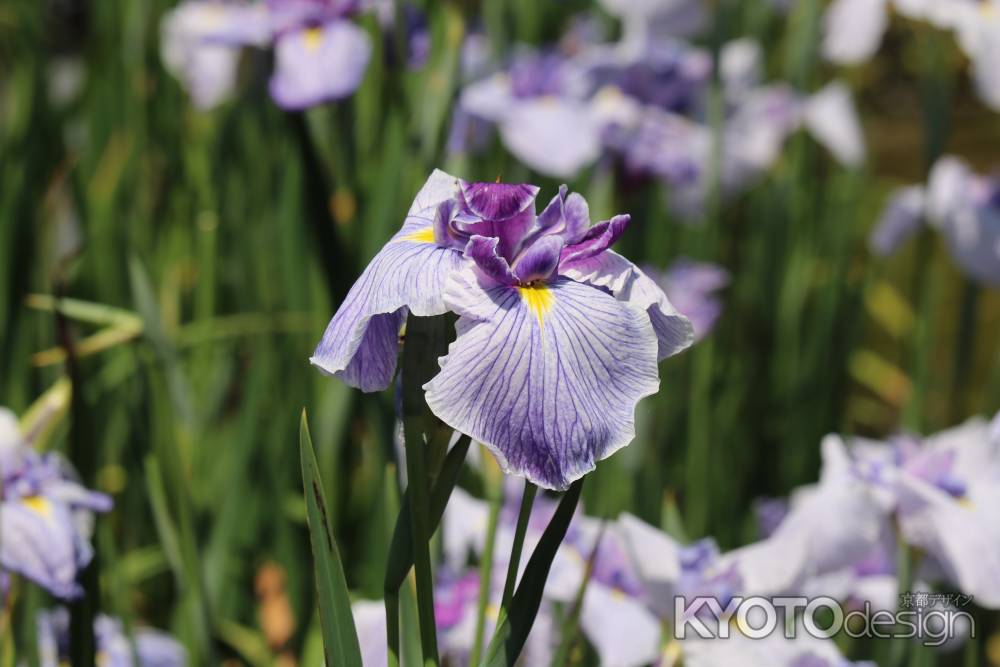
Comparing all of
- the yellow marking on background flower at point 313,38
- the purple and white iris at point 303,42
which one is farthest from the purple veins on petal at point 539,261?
the yellow marking on background flower at point 313,38

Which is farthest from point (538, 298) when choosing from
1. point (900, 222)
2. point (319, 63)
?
point (900, 222)

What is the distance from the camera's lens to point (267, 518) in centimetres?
194

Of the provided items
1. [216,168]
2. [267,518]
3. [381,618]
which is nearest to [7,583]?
[381,618]

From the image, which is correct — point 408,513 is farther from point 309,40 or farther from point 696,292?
point 696,292

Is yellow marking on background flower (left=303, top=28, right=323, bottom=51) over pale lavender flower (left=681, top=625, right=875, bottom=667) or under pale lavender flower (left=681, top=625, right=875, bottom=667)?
over

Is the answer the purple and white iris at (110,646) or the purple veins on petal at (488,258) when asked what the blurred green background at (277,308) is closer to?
the purple and white iris at (110,646)

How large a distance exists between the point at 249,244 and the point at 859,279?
132 centimetres

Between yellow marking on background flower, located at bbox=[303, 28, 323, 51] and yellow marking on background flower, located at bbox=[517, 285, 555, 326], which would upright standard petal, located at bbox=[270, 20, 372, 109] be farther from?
yellow marking on background flower, located at bbox=[517, 285, 555, 326]

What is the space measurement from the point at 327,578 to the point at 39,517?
1.27 ft

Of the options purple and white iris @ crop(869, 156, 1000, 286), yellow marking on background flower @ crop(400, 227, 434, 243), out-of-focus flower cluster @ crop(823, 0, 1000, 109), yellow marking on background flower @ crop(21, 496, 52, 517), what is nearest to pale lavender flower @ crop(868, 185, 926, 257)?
purple and white iris @ crop(869, 156, 1000, 286)

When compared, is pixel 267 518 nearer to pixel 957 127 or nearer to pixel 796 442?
pixel 796 442

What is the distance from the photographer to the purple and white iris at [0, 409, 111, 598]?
935 millimetres

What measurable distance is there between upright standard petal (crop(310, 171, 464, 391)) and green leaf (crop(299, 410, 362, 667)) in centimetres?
5

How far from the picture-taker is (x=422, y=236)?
0.74 meters
